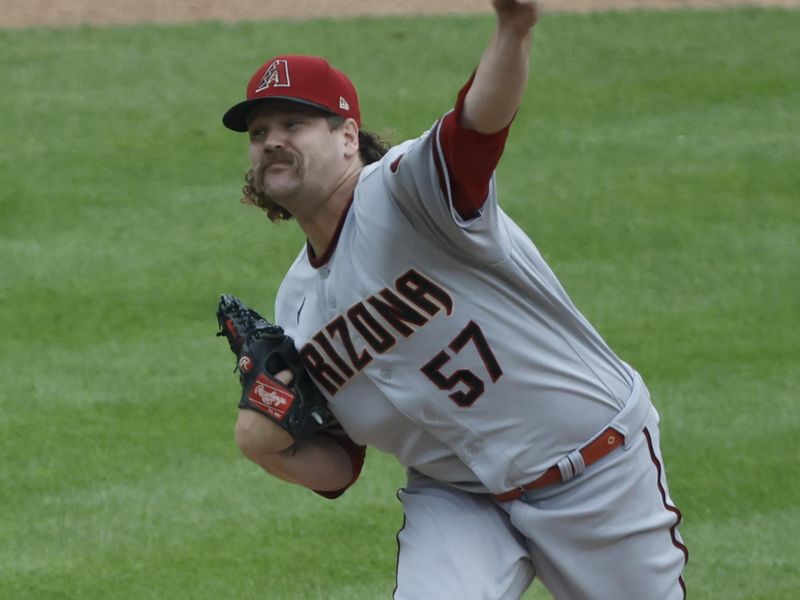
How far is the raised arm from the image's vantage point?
128 inches

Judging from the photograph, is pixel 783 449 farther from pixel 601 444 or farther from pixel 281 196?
pixel 281 196

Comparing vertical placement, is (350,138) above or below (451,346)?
above

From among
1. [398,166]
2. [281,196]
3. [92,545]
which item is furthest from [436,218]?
[92,545]

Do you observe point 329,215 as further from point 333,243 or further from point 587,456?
point 587,456

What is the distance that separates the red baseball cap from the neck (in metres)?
0.19

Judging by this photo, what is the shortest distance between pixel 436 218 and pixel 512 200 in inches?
232

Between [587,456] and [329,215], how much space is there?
35.7 inches

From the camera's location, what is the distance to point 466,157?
3.48 m

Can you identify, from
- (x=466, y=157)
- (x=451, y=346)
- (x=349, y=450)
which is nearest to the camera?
(x=466, y=157)

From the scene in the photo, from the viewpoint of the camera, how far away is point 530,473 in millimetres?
4000

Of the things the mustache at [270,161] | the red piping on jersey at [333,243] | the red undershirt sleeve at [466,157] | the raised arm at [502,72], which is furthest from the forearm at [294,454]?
the raised arm at [502,72]

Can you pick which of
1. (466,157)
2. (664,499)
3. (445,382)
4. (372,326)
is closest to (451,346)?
(445,382)

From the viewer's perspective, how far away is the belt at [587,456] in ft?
13.1

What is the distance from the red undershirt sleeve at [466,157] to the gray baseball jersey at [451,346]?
6.4 inches
